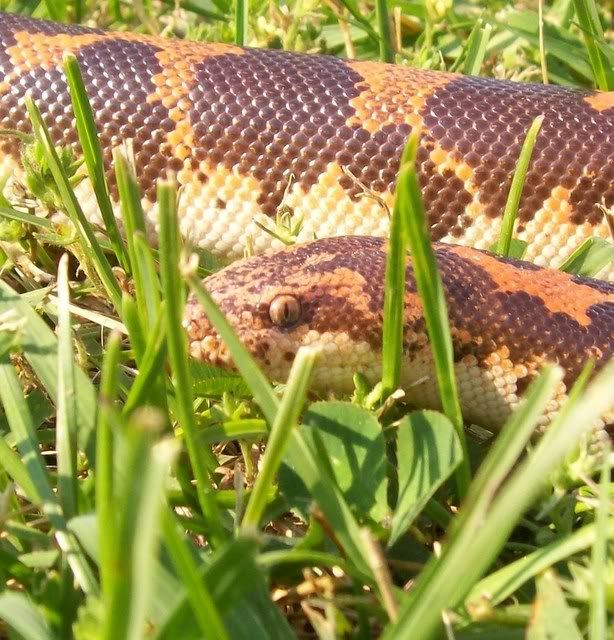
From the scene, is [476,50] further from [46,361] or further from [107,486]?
[107,486]

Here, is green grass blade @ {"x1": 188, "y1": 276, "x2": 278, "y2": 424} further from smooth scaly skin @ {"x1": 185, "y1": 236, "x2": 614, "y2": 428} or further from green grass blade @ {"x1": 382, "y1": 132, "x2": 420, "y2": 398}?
smooth scaly skin @ {"x1": 185, "y1": 236, "x2": 614, "y2": 428}

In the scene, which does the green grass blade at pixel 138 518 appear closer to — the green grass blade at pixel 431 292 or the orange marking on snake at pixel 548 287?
the green grass blade at pixel 431 292

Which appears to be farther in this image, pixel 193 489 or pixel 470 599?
pixel 193 489

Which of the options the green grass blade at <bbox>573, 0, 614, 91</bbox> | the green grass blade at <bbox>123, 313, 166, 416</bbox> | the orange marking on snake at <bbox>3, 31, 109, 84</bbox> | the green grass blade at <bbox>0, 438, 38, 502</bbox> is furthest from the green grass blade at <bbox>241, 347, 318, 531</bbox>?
the green grass blade at <bbox>573, 0, 614, 91</bbox>

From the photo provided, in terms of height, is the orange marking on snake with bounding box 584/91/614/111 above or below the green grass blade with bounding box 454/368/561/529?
above

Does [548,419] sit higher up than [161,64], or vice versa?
[161,64]

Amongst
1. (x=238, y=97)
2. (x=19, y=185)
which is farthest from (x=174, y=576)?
(x=238, y=97)

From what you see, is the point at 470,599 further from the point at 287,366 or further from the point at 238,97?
the point at 238,97
